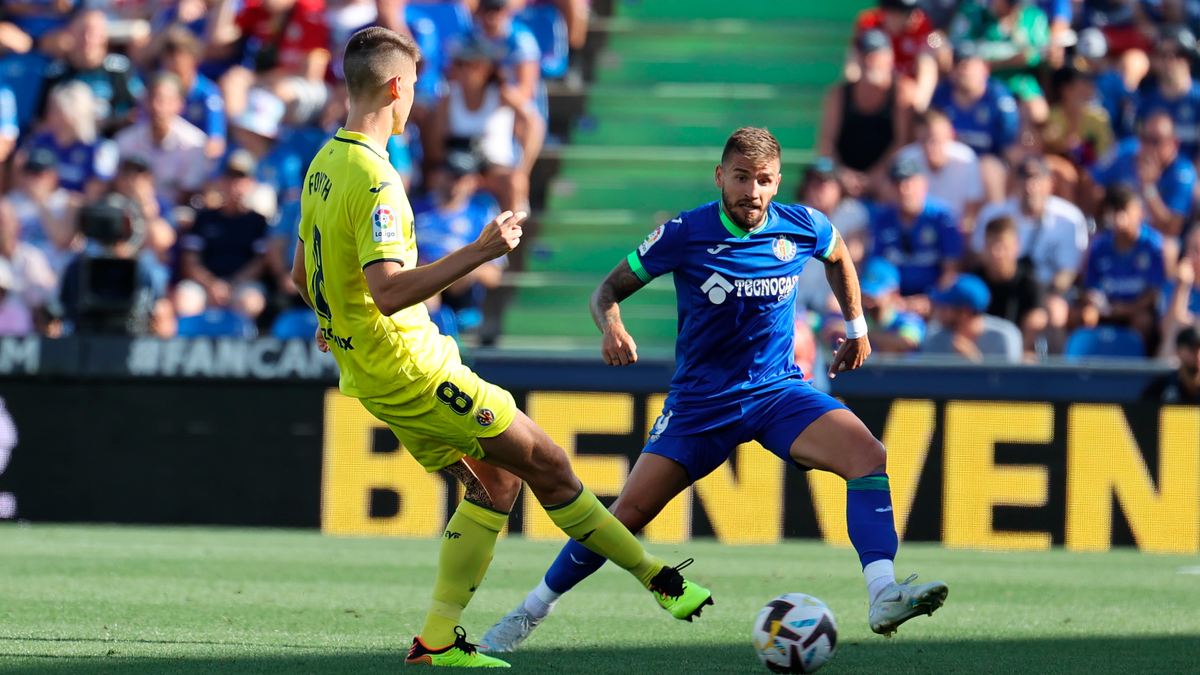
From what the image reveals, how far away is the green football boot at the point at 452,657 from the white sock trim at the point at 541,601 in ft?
1.67

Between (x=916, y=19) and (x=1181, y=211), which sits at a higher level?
(x=916, y=19)

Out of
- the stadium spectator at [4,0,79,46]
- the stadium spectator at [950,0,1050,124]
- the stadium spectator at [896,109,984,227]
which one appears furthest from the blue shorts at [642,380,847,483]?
the stadium spectator at [4,0,79,46]

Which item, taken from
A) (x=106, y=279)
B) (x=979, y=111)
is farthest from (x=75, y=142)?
(x=979, y=111)

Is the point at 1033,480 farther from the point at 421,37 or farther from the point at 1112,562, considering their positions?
the point at 421,37

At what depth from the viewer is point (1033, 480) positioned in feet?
35.6

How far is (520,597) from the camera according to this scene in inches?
304

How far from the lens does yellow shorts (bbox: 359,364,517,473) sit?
513cm

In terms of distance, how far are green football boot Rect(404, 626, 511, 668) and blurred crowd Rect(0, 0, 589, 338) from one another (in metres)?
6.67

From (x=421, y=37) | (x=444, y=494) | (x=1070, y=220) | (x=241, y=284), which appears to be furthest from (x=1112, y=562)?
(x=421, y=37)

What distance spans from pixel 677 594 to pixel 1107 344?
723cm

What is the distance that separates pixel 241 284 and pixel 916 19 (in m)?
6.89

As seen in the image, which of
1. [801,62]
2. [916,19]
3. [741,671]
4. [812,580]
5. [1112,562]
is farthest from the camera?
[801,62]

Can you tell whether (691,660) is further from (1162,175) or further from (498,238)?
(1162,175)

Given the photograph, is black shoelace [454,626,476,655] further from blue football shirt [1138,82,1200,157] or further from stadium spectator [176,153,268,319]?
blue football shirt [1138,82,1200,157]
